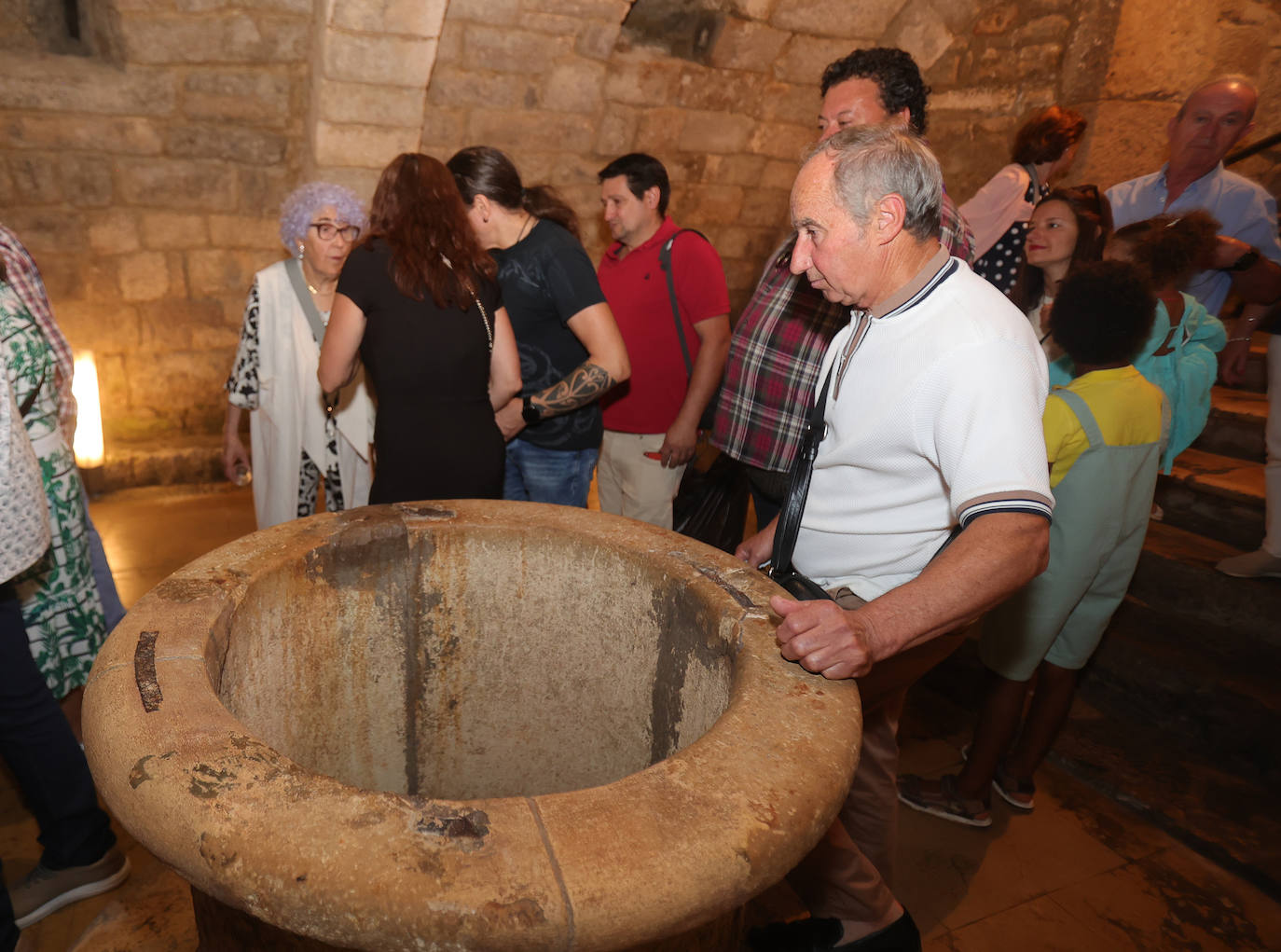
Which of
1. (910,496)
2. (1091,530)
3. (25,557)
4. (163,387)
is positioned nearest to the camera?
(910,496)

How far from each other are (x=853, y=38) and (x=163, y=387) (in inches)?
185

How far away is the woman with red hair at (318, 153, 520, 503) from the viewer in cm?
242

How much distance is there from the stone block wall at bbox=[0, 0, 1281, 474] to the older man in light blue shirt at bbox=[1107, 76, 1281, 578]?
5.49 ft

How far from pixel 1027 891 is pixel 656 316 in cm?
233

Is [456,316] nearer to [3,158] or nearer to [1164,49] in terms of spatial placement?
[3,158]

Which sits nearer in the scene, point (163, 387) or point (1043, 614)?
point (1043, 614)

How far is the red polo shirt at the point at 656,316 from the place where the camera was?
130 inches

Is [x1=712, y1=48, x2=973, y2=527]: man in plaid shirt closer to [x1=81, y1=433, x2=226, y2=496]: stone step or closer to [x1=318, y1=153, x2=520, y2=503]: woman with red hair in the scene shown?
[x1=318, y1=153, x2=520, y2=503]: woman with red hair

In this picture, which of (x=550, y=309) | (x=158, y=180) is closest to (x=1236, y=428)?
(x=550, y=309)

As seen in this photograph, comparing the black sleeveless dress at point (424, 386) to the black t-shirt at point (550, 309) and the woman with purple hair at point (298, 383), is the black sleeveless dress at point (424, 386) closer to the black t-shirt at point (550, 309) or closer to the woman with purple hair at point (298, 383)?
the black t-shirt at point (550, 309)

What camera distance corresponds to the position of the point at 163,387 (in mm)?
5113

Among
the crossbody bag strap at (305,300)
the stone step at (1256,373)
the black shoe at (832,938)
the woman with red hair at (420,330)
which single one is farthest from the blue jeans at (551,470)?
the stone step at (1256,373)

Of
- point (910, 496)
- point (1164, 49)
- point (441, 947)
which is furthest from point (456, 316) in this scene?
point (1164, 49)

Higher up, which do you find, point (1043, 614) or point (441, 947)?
point (441, 947)
